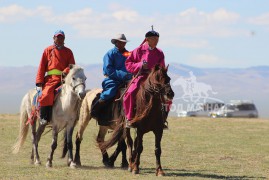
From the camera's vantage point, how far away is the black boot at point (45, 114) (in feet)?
44.2

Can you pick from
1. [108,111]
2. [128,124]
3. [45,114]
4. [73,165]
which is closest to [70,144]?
[73,165]

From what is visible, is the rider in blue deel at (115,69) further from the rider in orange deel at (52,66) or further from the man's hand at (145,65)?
the man's hand at (145,65)

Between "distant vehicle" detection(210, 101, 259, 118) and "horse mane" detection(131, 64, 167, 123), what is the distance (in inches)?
1608

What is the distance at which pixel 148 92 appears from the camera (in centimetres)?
1238

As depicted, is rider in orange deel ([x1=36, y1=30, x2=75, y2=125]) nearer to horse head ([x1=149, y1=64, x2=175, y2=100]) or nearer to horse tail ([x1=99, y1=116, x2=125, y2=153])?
horse tail ([x1=99, y1=116, x2=125, y2=153])

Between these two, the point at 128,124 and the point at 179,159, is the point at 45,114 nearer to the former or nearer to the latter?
the point at 128,124

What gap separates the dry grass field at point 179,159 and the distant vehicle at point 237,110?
87.6 ft

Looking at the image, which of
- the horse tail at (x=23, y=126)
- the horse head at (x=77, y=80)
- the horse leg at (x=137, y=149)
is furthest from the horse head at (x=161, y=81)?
the horse tail at (x=23, y=126)

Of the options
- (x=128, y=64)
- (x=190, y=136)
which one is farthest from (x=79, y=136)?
(x=190, y=136)

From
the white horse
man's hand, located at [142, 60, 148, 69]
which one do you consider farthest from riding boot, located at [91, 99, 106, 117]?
man's hand, located at [142, 60, 148, 69]

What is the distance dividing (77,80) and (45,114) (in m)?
1.23

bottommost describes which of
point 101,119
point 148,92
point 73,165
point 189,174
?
point 189,174

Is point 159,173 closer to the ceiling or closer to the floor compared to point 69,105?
closer to the floor

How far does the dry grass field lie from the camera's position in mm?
12562
